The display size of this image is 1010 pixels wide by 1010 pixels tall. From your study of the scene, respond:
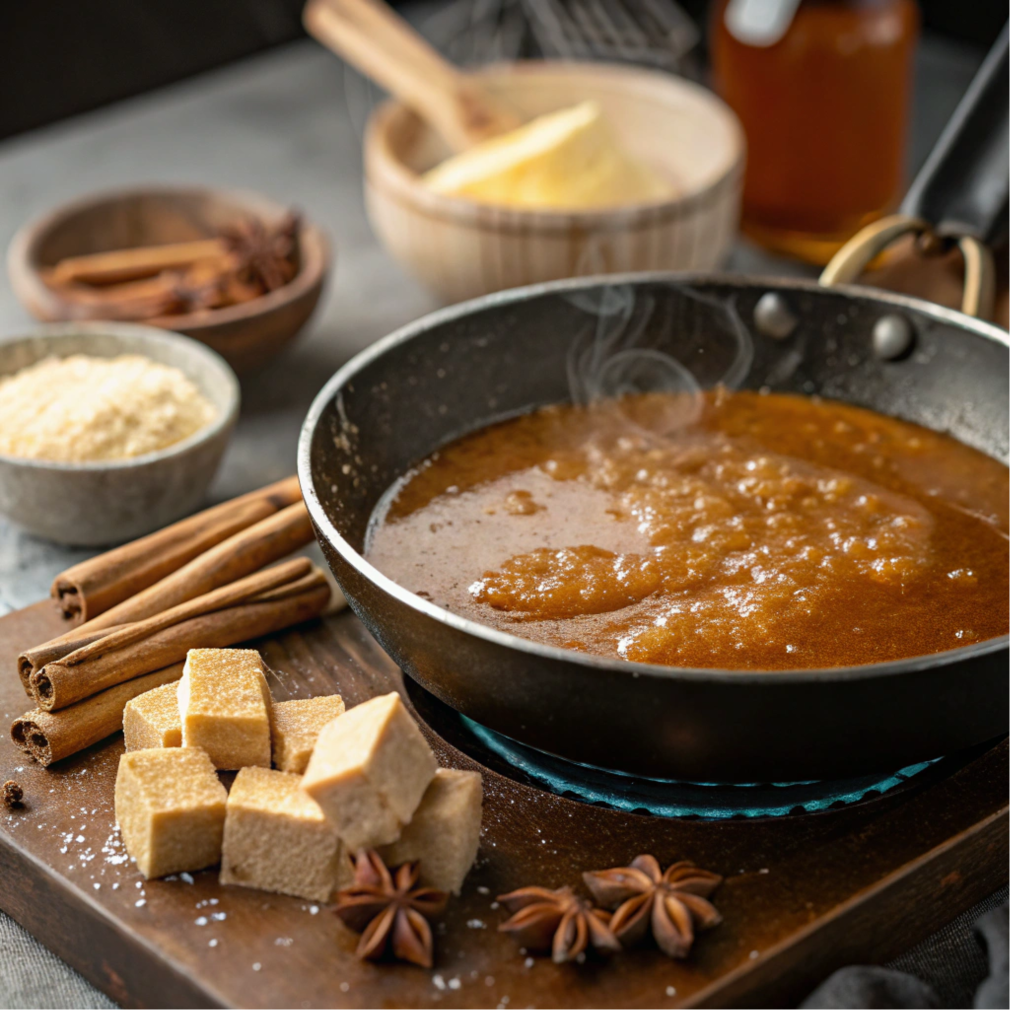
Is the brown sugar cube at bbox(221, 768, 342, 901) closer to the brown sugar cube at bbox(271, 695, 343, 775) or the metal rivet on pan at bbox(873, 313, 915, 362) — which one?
the brown sugar cube at bbox(271, 695, 343, 775)

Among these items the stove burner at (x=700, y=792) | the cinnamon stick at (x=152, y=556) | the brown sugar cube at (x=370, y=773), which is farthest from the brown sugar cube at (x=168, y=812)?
the cinnamon stick at (x=152, y=556)

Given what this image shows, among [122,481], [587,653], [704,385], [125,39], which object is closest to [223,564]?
[122,481]

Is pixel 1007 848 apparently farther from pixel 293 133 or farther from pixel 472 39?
pixel 472 39

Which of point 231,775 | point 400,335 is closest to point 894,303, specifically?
point 400,335

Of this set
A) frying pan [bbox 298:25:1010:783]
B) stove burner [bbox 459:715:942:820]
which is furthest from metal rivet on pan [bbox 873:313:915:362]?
stove burner [bbox 459:715:942:820]

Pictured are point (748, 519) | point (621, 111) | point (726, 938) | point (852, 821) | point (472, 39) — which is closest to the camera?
point (726, 938)
